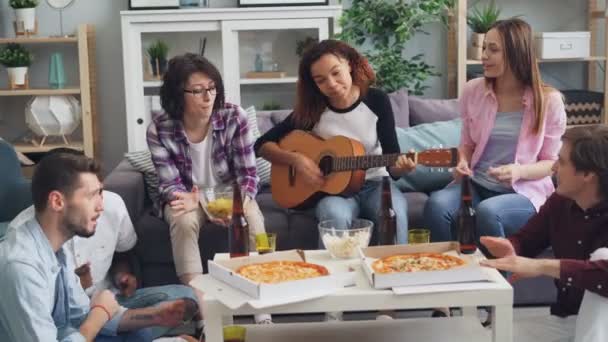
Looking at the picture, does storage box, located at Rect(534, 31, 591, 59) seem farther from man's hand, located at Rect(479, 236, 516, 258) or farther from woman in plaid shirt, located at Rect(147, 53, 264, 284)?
man's hand, located at Rect(479, 236, 516, 258)

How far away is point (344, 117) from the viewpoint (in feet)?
10.8

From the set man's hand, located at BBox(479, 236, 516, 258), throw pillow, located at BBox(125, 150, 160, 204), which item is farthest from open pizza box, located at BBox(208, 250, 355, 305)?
throw pillow, located at BBox(125, 150, 160, 204)

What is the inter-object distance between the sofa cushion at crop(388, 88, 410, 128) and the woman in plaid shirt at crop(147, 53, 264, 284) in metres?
0.91

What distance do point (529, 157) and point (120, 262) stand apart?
1551 millimetres

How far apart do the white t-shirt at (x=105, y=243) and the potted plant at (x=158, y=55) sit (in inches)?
68.3

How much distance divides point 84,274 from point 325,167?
1057 mm

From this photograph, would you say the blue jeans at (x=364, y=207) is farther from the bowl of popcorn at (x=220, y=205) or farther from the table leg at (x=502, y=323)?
the table leg at (x=502, y=323)

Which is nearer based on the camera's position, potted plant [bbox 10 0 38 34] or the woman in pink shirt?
the woman in pink shirt

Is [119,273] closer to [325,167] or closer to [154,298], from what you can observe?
[154,298]

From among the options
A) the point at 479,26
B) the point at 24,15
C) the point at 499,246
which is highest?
the point at 24,15

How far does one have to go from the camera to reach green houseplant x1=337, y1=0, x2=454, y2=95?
14.8 ft

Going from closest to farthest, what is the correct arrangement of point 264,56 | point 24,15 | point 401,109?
point 401,109 → point 24,15 → point 264,56

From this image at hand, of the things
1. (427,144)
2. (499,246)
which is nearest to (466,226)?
(499,246)

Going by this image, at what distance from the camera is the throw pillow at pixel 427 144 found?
3.67 m
